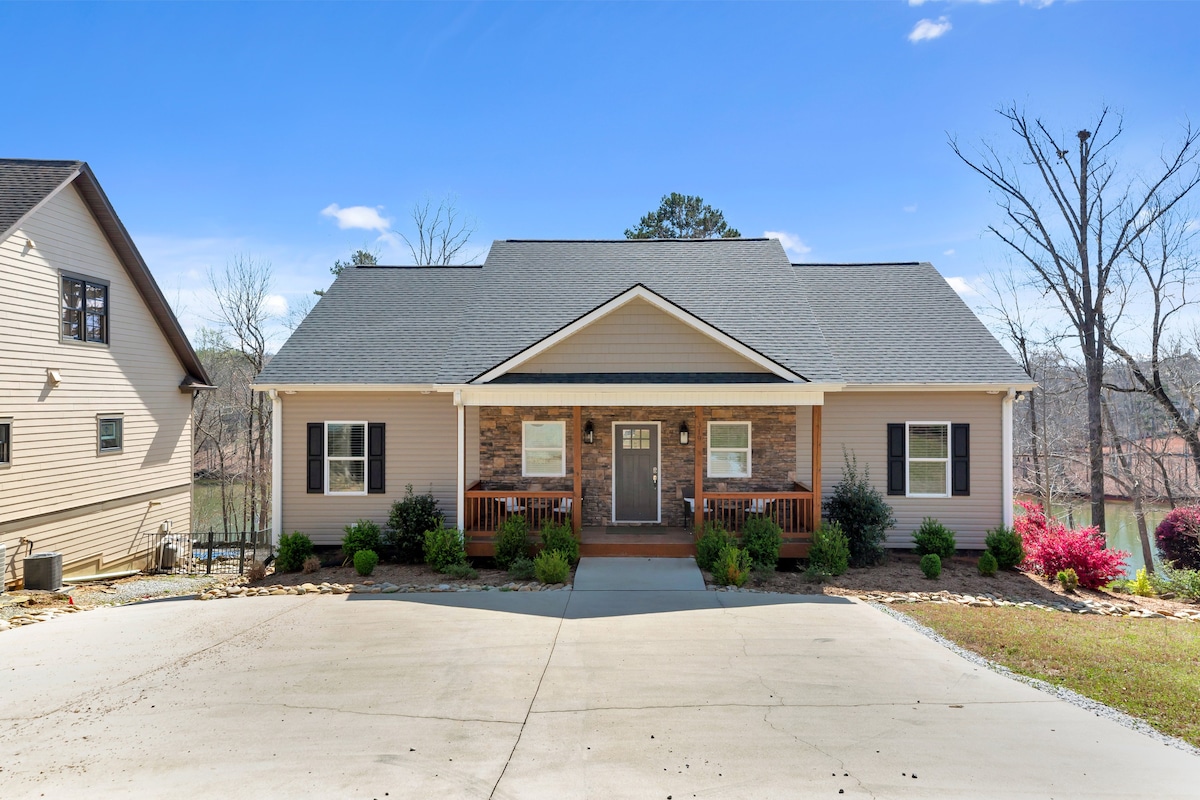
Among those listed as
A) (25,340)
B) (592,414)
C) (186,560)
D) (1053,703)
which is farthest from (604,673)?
(186,560)

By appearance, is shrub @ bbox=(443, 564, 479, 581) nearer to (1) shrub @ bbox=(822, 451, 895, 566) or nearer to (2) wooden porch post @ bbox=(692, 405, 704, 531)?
(2) wooden porch post @ bbox=(692, 405, 704, 531)

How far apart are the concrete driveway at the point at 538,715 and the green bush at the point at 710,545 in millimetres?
2272

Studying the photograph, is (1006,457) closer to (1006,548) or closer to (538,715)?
(1006,548)

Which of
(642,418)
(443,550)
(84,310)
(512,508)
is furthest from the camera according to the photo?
(642,418)

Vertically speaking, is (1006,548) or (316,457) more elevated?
(316,457)

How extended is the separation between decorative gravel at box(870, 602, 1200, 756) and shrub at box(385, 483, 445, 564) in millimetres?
7744

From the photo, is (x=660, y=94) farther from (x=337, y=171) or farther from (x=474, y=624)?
(x=474, y=624)

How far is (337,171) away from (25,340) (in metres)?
13.8

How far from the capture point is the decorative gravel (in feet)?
16.4

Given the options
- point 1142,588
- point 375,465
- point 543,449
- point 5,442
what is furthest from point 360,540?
point 1142,588

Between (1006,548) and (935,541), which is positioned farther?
(935,541)

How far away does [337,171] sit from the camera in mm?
22719

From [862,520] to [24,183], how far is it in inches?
642

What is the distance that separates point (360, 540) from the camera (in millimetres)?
11250
